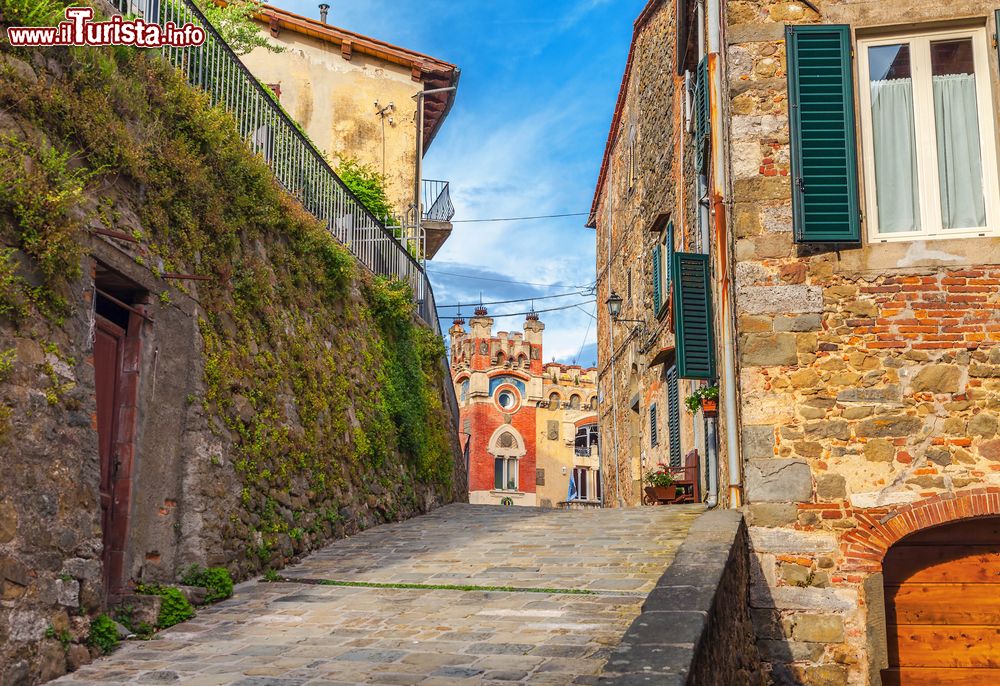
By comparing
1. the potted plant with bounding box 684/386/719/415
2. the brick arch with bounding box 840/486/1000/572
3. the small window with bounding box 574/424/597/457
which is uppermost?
the small window with bounding box 574/424/597/457

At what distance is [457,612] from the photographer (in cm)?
670

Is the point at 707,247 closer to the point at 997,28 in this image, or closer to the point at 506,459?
the point at 997,28

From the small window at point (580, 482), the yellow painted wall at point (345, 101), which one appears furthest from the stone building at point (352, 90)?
the small window at point (580, 482)

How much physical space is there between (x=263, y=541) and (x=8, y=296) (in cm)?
362

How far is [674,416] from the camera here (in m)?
14.4

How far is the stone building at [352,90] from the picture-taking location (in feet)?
63.5

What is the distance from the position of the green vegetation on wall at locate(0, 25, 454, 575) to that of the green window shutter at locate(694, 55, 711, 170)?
13.5ft

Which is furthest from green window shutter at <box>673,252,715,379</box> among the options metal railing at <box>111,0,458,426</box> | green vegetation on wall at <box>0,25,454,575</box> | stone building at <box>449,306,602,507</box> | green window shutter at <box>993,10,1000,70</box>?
stone building at <box>449,306,602,507</box>

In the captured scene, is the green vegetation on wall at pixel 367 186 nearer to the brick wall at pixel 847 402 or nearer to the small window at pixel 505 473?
the brick wall at pixel 847 402

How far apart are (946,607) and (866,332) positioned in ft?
7.00

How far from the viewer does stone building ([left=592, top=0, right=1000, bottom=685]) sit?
24.2 ft

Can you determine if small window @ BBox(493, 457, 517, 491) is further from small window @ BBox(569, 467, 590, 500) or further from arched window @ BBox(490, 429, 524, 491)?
small window @ BBox(569, 467, 590, 500)

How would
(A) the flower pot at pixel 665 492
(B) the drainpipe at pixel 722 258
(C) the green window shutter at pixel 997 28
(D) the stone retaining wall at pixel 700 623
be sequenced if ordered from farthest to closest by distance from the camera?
(A) the flower pot at pixel 665 492
(B) the drainpipe at pixel 722 258
(C) the green window shutter at pixel 997 28
(D) the stone retaining wall at pixel 700 623

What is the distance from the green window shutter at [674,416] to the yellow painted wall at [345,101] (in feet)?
23.5
